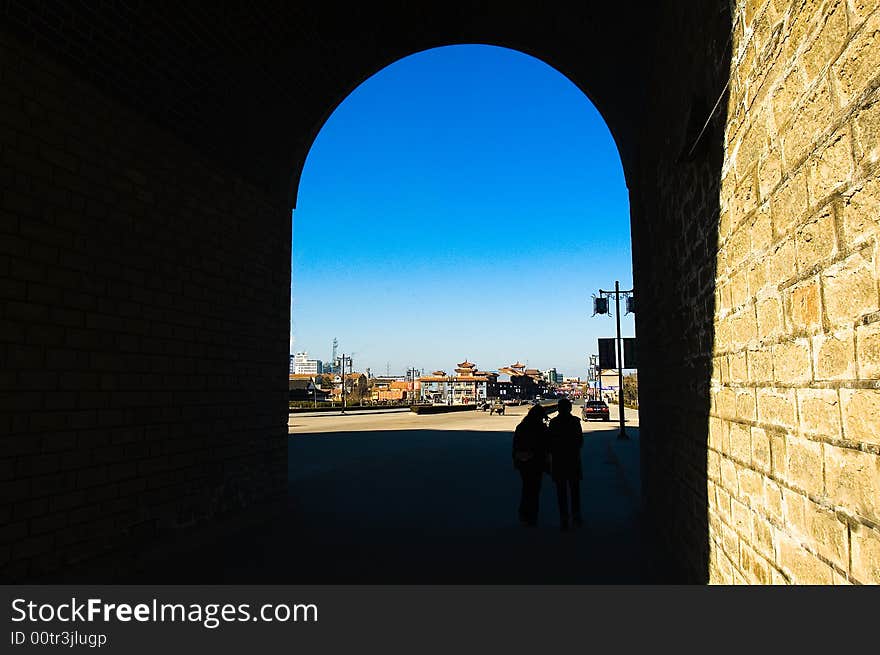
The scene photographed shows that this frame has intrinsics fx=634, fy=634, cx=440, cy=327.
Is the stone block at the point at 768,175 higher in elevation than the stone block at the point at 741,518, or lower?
higher

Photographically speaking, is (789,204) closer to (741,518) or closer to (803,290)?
(803,290)

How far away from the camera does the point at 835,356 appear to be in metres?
2.33

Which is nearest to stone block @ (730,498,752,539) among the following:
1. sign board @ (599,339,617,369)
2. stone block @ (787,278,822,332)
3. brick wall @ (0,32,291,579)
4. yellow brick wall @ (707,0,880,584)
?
yellow brick wall @ (707,0,880,584)

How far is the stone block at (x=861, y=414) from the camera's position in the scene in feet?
6.70

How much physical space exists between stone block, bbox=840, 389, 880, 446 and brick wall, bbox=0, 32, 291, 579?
5.91 meters

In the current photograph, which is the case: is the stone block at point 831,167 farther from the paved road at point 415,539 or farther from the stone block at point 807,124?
the paved road at point 415,539

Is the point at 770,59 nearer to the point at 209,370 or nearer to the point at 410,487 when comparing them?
the point at 209,370

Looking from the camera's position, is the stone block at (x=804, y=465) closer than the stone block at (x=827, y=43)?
No

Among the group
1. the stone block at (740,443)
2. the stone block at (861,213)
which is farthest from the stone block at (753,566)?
the stone block at (861,213)

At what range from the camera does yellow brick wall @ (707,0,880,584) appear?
2113 millimetres

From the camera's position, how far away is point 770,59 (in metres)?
2.94

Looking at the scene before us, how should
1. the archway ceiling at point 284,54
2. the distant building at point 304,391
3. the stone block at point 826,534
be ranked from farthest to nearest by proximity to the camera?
1. the distant building at point 304,391
2. the archway ceiling at point 284,54
3. the stone block at point 826,534

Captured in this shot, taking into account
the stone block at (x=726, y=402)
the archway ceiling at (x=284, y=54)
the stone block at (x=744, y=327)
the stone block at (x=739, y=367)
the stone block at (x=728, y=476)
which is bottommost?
the stone block at (x=728, y=476)
